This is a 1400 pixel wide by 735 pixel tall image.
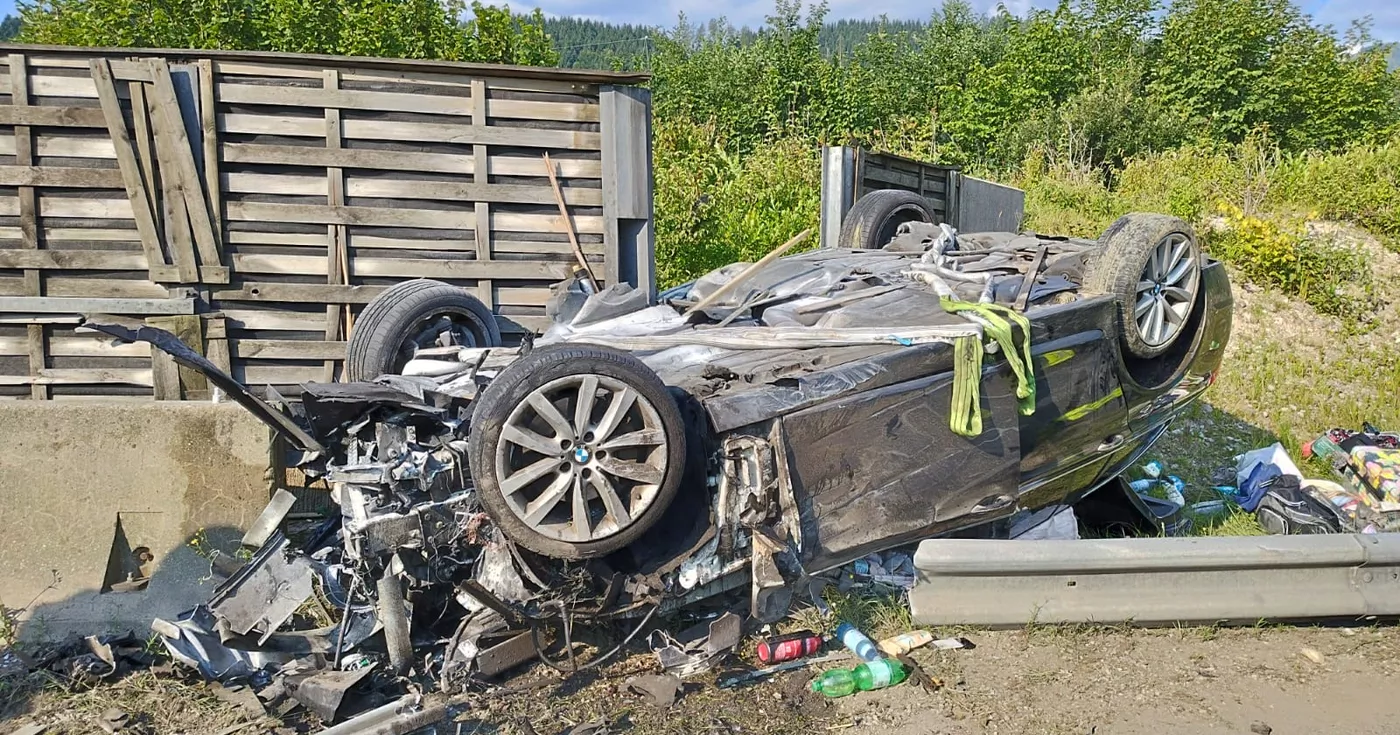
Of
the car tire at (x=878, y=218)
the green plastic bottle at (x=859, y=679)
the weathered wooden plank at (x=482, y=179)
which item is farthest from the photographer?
the weathered wooden plank at (x=482, y=179)

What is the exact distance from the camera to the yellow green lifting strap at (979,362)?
153 inches

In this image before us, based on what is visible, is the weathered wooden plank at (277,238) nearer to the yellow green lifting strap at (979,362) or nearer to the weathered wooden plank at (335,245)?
the weathered wooden plank at (335,245)

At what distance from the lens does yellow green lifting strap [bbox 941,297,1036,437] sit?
12.7 feet

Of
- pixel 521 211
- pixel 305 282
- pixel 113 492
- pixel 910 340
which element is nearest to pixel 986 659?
pixel 910 340

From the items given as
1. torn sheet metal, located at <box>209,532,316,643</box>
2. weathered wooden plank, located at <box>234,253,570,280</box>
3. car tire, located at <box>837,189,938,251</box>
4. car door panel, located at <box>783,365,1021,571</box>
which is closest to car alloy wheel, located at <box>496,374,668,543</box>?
car door panel, located at <box>783,365,1021,571</box>

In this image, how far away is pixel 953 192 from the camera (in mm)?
10172

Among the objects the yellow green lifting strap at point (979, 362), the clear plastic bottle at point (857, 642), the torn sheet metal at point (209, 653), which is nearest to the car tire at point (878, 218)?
the yellow green lifting strap at point (979, 362)

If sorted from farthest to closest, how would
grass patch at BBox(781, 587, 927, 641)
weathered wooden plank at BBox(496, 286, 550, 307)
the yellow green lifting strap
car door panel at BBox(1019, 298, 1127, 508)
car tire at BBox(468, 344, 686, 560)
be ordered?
1. weathered wooden plank at BBox(496, 286, 550, 307)
2. car door panel at BBox(1019, 298, 1127, 508)
3. grass patch at BBox(781, 587, 927, 641)
4. the yellow green lifting strap
5. car tire at BBox(468, 344, 686, 560)

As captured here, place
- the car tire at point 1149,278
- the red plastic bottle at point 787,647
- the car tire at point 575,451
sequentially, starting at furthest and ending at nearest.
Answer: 1. the car tire at point 1149,278
2. the red plastic bottle at point 787,647
3. the car tire at point 575,451

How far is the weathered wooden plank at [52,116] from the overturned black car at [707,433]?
3345 millimetres

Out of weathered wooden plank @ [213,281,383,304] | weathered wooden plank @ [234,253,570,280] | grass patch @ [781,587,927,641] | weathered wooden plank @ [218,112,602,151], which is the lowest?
grass patch @ [781,587,927,641]

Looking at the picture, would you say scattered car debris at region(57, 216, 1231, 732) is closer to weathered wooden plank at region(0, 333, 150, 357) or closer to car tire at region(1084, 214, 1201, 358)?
car tire at region(1084, 214, 1201, 358)

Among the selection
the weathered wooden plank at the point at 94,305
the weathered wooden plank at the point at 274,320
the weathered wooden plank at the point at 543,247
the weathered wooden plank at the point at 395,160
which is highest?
the weathered wooden plank at the point at 395,160

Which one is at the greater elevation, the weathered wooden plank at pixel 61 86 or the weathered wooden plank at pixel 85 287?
the weathered wooden plank at pixel 61 86
